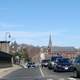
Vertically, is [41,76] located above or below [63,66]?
below

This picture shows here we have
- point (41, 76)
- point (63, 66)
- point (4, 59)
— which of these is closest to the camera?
point (41, 76)

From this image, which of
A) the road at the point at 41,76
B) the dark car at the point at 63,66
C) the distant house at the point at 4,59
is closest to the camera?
the road at the point at 41,76

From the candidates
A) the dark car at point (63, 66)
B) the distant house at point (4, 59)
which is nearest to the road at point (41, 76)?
the dark car at point (63, 66)

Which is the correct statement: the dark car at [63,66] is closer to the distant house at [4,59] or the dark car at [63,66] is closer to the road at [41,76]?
the road at [41,76]

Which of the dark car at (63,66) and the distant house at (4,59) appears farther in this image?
the distant house at (4,59)

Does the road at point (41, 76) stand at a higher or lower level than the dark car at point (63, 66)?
lower

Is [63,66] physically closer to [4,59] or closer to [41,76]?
[41,76]

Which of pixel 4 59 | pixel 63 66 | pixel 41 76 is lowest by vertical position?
pixel 41 76

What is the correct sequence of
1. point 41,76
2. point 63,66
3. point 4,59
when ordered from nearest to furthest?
point 41,76, point 63,66, point 4,59

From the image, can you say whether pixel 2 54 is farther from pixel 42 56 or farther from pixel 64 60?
pixel 42 56

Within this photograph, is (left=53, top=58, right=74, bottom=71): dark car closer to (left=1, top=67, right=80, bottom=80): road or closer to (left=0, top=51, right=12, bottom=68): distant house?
(left=1, top=67, right=80, bottom=80): road

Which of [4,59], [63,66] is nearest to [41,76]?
[63,66]

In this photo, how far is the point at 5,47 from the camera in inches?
4887

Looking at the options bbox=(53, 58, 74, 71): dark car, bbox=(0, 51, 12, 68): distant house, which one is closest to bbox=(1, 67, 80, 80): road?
bbox=(53, 58, 74, 71): dark car
